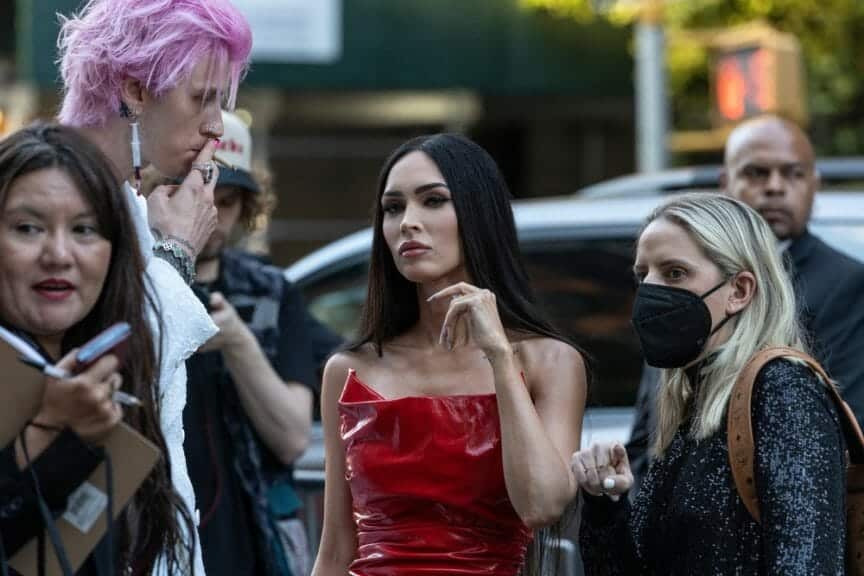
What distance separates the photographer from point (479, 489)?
3447 millimetres

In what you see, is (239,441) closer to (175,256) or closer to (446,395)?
(446,395)

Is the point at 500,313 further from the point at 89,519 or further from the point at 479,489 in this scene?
the point at 89,519

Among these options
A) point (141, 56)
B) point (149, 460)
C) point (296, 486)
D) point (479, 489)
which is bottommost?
point (296, 486)

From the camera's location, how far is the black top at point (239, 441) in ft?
14.4

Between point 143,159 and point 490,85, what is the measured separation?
36.3 feet

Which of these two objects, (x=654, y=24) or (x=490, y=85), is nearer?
(x=654, y=24)

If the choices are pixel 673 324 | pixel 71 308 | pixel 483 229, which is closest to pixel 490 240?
pixel 483 229

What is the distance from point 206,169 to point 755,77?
28.2ft

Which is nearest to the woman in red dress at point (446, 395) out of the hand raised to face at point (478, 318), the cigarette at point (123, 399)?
the hand raised to face at point (478, 318)

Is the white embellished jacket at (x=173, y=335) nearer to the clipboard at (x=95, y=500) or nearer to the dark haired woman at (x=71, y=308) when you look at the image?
the dark haired woman at (x=71, y=308)

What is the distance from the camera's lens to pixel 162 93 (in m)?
3.43

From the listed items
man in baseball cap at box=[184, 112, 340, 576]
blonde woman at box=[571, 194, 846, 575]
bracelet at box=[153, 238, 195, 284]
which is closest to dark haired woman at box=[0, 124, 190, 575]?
bracelet at box=[153, 238, 195, 284]

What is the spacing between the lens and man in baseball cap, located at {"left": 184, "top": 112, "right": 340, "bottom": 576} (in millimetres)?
4398

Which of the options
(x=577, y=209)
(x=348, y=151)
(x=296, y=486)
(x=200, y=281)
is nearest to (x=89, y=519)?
(x=200, y=281)
